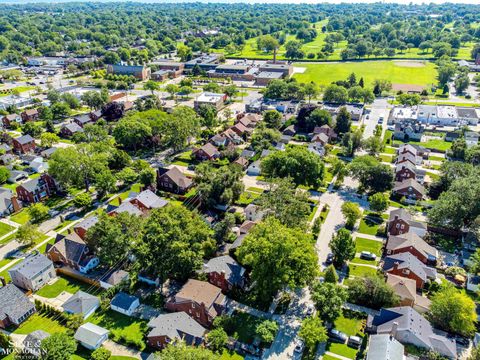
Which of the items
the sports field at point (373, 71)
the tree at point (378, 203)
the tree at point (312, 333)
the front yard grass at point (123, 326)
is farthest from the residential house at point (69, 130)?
the sports field at point (373, 71)

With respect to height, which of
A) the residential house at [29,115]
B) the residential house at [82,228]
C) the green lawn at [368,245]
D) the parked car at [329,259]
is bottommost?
the parked car at [329,259]

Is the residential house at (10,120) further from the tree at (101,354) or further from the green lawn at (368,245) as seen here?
the green lawn at (368,245)

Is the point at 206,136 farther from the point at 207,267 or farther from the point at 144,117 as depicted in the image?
the point at 207,267

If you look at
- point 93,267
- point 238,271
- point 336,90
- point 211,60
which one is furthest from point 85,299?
point 211,60

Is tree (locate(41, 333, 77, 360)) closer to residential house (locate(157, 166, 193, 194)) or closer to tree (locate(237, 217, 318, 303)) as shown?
tree (locate(237, 217, 318, 303))

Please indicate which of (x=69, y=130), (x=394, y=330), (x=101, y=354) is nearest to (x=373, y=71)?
(x=69, y=130)

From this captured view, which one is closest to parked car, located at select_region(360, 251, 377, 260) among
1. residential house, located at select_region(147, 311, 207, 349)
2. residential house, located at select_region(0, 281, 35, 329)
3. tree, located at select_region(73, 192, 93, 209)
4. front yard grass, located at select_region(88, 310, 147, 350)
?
residential house, located at select_region(147, 311, 207, 349)
